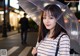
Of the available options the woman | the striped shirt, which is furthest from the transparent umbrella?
the striped shirt

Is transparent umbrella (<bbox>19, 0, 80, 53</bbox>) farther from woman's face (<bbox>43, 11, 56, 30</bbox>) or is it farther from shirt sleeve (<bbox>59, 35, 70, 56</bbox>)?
shirt sleeve (<bbox>59, 35, 70, 56</bbox>)

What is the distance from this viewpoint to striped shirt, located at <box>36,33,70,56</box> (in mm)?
3363

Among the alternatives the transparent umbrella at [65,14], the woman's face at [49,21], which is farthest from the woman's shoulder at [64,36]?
the transparent umbrella at [65,14]

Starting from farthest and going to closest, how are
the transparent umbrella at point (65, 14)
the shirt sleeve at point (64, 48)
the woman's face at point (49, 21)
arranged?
1. the transparent umbrella at point (65, 14)
2. the woman's face at point (49, 21)
3. the shirt sleeve at point (64, 48)

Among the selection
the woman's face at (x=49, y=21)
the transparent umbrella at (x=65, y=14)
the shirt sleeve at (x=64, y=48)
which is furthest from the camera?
the transparent umbrella at (x=65, y=14)

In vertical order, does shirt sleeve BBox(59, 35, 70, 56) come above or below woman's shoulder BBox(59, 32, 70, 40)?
below

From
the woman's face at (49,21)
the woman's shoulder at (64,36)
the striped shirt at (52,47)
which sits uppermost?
the woman's face at (49,21)

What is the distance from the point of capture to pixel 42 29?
12.5 feet

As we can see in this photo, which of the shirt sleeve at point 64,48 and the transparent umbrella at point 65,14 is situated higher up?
the transparent umbrella at point 65,14

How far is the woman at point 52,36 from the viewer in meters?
3.38

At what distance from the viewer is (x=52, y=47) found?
343 centimetres

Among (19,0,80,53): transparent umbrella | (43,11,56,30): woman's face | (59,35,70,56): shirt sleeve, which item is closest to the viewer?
(59,35,70,56): shirt sleeve

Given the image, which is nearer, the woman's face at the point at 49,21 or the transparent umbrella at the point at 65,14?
the woman's face at the point at 49,21

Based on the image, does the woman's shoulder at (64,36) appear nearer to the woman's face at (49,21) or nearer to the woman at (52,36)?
the woman at (52,36)
